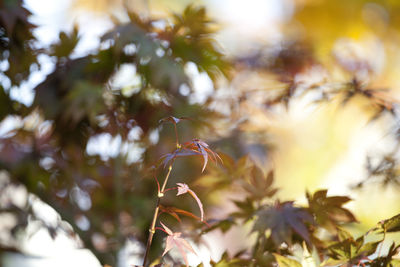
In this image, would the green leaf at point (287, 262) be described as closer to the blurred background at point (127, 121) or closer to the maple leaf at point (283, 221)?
the maple leaf at point (283, 221)

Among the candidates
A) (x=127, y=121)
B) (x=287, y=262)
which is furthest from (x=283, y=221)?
(x=127, y=121)

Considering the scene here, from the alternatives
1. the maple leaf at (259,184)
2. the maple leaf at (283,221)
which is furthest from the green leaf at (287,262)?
the maple leaf at (259,184)

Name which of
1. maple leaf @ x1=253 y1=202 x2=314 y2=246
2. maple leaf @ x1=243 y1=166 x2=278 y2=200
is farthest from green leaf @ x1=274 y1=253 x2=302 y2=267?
maple leaf @ x1=243 y1=166 x2=278 y2=200

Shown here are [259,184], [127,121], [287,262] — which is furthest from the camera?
[127,121]

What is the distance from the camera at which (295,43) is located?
3.46 feet

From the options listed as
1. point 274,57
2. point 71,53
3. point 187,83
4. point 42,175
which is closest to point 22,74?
point 71,53

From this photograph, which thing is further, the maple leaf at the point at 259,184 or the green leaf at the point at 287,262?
the maple leaf at the point at 259,184

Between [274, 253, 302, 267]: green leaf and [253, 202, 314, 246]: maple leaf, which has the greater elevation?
[253, 202, 314, 246]: maple leaf

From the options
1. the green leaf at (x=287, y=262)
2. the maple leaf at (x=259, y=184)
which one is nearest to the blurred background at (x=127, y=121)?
the maple leaf at (x=259, y=184)

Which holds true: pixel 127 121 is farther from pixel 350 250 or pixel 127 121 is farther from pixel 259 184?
pixel 350 250

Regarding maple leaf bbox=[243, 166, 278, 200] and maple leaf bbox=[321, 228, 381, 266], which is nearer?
maple leaf bbox=[321, 228, 381, 266]

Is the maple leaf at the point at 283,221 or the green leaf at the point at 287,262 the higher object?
the maple leaf at the point at 283,221

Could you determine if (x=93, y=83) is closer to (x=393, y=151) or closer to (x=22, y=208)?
(x=22, y=208)

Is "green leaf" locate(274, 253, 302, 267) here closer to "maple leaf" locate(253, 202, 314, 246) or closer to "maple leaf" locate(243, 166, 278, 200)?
"maple leaf" locate(253, 202, 314, 246)
